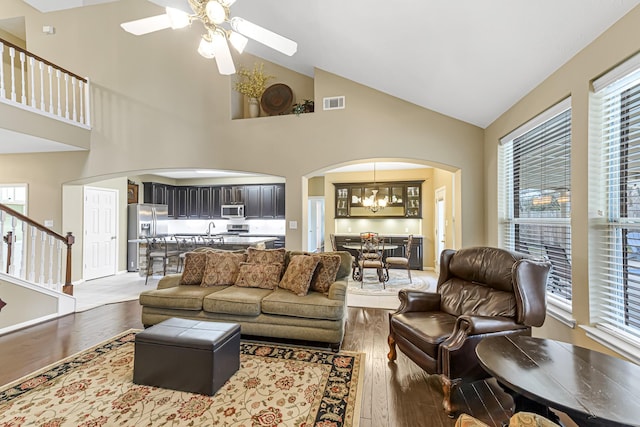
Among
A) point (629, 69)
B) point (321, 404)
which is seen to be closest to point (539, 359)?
point (321, 404)

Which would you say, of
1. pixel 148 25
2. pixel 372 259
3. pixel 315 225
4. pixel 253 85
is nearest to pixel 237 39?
pixel 148 25

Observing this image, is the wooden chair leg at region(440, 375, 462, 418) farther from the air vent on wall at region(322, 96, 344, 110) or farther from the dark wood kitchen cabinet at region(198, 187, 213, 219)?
the dark wood kitchen cabinet at region(198, 187, 213, 219)

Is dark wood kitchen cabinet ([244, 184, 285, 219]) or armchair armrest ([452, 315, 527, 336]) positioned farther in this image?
dark wood kitchen cabinet ([244, 184, 285, 219])

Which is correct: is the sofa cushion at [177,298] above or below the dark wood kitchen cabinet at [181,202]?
below

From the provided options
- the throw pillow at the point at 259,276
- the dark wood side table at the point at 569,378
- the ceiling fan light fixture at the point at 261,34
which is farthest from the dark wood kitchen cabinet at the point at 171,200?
the dark wood side table at the point at 569,378

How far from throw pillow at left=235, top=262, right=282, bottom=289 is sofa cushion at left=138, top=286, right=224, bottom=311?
0.31 meters

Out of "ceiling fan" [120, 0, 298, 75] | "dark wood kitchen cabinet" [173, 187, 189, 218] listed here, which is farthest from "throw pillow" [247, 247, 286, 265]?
"dark wood kitchen cabinet" [173, 187, 189, 218]

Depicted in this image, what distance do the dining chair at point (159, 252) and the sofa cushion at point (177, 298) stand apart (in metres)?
2.96

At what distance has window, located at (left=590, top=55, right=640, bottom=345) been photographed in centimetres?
195

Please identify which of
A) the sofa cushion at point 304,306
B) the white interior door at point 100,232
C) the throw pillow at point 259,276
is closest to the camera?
the sofa cushion at point 304,306

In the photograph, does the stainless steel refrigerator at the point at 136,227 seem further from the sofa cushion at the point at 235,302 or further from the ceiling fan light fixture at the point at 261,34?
the ceiling fan light fixture at the point at 261,34

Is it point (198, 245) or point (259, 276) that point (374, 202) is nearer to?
point (198, 245)

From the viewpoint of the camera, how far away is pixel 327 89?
4.80 meters

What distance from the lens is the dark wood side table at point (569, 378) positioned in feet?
3.86
